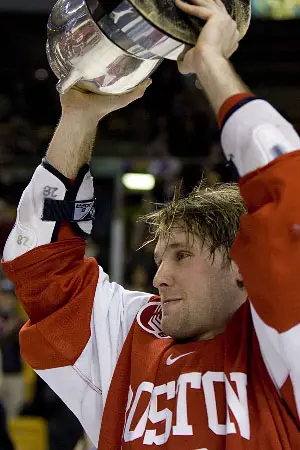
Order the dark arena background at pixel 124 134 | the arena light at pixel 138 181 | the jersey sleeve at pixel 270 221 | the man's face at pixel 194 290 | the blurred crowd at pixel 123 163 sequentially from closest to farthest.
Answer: the jersey sleeve at pixel 270 221 < the man's face at pixel 194 290 < the blurred crowd at pixel 123 163 < the dark arena background at pixel 124 134 < the arena light at pixel 138 181

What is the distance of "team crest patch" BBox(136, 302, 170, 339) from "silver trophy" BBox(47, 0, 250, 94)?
50 cm

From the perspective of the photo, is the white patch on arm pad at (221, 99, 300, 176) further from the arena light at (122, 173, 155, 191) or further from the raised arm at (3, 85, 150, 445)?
the arena light at (122, 173, 155, 191)

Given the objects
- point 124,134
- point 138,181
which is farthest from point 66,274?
point 124,134

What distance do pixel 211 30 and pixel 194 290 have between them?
1.81 ft

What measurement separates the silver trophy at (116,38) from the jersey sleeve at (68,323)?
1.10ft

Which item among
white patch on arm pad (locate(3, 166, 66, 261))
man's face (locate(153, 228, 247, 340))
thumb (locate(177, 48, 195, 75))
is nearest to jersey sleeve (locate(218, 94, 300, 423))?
thumb (locate(177, 48, 195, 75))

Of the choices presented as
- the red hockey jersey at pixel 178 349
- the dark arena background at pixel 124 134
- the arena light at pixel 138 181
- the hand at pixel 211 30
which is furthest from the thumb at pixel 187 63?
the arena light at pixel 138 181

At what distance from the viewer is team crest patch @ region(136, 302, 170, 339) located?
5.42ft

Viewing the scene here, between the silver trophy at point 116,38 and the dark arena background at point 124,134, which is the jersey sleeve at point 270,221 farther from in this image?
the dark arena background at point 124,134

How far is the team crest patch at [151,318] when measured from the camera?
1653mm

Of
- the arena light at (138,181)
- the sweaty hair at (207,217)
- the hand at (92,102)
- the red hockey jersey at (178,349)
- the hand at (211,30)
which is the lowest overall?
the red hockey jersey at (178,349)

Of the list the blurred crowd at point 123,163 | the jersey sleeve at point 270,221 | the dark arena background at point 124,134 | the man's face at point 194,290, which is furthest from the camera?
the dark arena background at point 124,134

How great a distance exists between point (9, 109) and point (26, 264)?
21.6ft

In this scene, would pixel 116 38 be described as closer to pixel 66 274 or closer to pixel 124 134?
pixel 66 274
